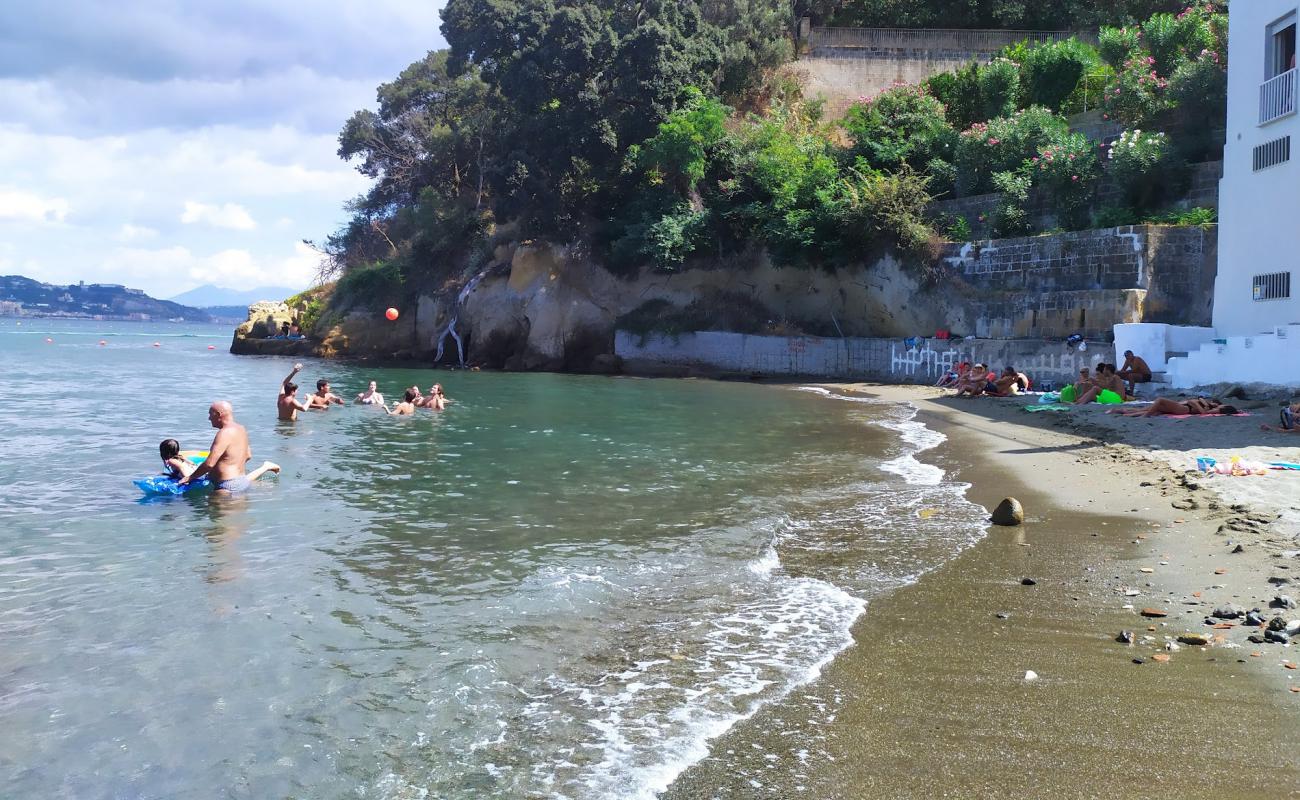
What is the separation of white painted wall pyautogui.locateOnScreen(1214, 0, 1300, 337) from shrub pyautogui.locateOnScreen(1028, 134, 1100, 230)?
663cm

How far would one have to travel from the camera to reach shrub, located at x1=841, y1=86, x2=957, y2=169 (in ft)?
108

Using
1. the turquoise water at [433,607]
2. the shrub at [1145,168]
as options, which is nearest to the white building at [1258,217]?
the shrub at [1145,168]

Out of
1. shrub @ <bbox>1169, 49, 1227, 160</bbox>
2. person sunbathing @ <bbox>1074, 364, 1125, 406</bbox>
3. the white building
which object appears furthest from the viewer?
shrub @ <bbox>1169, 49, 1227, 160</bbox>

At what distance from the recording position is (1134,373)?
20125mm

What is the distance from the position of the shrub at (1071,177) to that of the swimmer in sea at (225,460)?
76.7ft

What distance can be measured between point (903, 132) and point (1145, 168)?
31.4 ft

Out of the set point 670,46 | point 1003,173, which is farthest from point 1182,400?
point 670,46

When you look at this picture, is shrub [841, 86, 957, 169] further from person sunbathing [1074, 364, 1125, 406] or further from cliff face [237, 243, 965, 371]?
person sunbathing [1074, 364, 1125, 406]

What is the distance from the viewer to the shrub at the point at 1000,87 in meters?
34.9

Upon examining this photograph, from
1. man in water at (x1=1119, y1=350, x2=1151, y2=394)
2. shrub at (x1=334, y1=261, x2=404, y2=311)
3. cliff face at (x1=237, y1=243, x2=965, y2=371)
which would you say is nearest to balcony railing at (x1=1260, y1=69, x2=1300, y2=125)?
man in water at (x1=1119, y1=350, x2=1151, y2=394)

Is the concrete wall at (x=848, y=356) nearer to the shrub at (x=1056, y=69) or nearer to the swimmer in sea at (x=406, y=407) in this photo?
the shrub at (x=1056, y=69)

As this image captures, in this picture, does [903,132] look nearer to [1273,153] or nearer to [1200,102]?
[1200,102]

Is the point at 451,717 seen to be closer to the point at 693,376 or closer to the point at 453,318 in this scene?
the point at 693,376

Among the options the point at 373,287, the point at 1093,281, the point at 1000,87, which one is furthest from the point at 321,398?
the point at 1000,87
